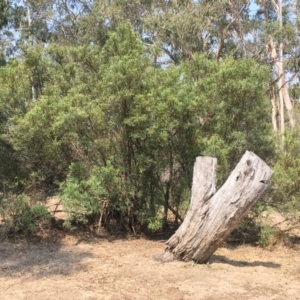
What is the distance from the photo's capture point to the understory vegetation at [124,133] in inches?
295

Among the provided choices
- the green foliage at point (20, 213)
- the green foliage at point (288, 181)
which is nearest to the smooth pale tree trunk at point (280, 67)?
Result: the green foliage at point (288, 181)

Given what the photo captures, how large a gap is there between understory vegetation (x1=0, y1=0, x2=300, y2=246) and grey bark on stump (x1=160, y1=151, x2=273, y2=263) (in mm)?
1524

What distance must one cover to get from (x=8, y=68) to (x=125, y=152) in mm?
2787

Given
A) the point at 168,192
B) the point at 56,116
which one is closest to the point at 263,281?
the point at 168,192

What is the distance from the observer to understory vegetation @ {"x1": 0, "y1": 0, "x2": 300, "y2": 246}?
24.6 ft

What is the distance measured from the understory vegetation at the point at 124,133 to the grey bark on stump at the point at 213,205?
152 cm

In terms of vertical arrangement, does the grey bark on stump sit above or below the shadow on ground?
above

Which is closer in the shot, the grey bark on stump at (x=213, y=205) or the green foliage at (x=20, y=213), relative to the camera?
Answer: the grey bark on stump at (x=213, y=205)

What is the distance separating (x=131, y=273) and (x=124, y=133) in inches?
108

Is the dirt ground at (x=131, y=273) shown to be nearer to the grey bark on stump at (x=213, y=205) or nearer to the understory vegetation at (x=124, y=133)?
the grey bark on stump at (x=213, y=205)

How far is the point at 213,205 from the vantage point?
615cm

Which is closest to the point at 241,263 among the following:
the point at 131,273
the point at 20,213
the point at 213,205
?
the point at 213,205

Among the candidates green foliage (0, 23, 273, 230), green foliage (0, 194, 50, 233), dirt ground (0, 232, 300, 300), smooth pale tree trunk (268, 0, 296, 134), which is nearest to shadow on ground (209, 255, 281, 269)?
dirt ground (0, 232, 300, 300)

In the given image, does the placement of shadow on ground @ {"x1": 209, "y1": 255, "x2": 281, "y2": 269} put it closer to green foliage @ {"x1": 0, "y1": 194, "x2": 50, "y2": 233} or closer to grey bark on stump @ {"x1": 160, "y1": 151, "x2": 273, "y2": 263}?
grey bark on stump @ {"x1": 160, "y1": 151, "x2": 273, "y2": 263}
